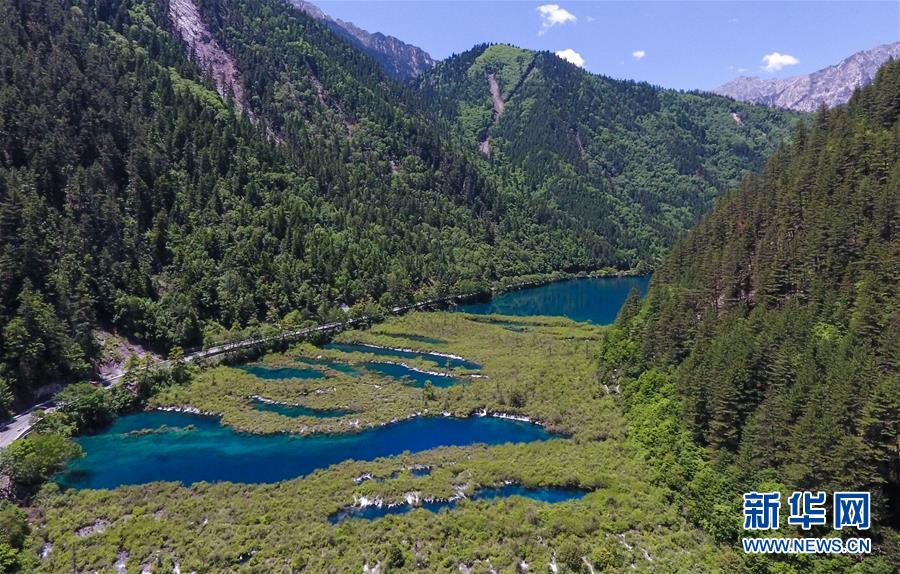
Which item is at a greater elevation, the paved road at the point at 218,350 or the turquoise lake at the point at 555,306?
the turquoise lake at the point at 555,306

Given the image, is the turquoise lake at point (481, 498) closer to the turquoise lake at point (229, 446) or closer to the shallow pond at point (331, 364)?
the turquoise lake at point (229, 446)

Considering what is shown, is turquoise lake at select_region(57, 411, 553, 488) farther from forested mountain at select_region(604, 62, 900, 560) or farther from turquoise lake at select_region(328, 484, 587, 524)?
forested mountain at select_region(604, 62, 900, 560)

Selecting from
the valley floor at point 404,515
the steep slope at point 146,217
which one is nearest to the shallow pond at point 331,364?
the valley floor at point 404,515

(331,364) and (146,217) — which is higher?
(146,217)

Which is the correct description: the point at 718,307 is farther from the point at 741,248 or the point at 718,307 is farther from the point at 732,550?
the point at 732,550

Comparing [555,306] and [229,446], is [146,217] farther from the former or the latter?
[555,306]

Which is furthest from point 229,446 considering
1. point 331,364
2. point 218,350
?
point 218,350
